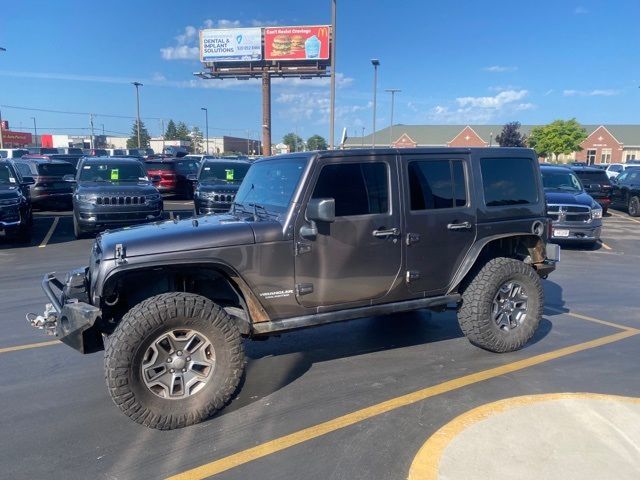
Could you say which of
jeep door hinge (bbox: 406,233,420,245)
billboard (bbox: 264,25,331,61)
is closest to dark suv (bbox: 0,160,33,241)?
jeep door hinge (bbox: 406,233,420,245)

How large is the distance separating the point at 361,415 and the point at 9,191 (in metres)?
10.1

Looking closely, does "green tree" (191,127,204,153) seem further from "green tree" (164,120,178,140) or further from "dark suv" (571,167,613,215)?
"dark suv" (571,167,613,215)

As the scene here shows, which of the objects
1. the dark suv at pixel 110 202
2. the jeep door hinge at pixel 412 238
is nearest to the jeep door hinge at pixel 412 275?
the jeep door hinge at pixel 412 238

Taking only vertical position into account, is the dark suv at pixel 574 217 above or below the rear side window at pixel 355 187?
below

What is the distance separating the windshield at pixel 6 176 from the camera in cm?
1137

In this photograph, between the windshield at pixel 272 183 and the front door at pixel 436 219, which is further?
the front door at pixel 436 219

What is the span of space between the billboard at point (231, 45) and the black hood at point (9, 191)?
39591 millimetres

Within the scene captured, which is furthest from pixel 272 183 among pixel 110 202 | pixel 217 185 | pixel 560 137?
pixel 560 137

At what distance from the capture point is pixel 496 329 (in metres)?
4.85

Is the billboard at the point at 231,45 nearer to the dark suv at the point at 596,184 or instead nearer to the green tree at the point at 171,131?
the dark suv at the point at 596,184

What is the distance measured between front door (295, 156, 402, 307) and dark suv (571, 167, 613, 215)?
15.7 meters

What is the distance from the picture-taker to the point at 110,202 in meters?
11.0

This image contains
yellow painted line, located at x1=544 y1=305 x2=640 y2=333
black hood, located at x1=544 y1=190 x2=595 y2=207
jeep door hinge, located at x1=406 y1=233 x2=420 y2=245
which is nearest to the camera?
jeep door hinge, located at x1=406 y1=233 x2=420 y2=245

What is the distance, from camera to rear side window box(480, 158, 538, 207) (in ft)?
16.3
